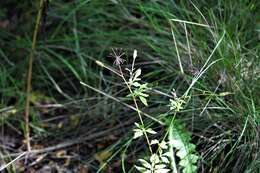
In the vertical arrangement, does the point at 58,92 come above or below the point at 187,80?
below

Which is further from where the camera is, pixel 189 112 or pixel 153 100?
pixel 153 100

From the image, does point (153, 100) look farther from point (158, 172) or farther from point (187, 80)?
point (158, 172)

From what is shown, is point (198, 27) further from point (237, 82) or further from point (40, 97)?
point (40, 97)

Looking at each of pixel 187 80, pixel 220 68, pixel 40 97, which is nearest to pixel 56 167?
Result: pixel 40 97

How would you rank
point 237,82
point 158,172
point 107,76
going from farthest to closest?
point 107,76 < point 237,82 < point 158,172

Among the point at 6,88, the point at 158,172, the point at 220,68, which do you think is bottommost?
the point at 6,88

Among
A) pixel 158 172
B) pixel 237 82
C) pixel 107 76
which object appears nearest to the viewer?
Result: pixel 158 172
